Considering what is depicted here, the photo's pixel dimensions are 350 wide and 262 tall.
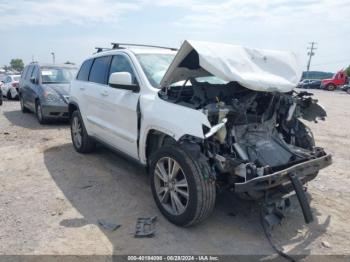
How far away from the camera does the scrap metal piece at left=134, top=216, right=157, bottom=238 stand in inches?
147

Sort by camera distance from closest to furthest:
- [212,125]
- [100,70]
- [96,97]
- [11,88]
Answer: [212,125] < [96,97] < [100,70] < [11,88]

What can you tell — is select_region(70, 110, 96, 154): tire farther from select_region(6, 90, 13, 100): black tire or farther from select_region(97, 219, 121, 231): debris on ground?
select_region(6, 90, 13, 100): black tire

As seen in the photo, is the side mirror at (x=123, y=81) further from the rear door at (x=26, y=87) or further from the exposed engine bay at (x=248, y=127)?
the rear door at (x=26, y=87)

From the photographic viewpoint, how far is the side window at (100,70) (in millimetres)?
5711

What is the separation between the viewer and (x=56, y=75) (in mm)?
10969

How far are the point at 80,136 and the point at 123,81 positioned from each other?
268 cm

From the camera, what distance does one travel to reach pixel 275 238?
12.1 feet

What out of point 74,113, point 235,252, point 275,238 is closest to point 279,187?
point 275,238

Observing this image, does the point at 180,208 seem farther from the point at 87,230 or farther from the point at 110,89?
the point at 110,89

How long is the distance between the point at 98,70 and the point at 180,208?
10.3ft

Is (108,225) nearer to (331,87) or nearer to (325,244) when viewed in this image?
(325,244)

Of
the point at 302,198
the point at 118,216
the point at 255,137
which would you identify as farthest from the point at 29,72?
the point at 302,198

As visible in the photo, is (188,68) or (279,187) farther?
(188,68)

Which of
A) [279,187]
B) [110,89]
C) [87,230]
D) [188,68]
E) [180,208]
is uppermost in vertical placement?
[188,68]
